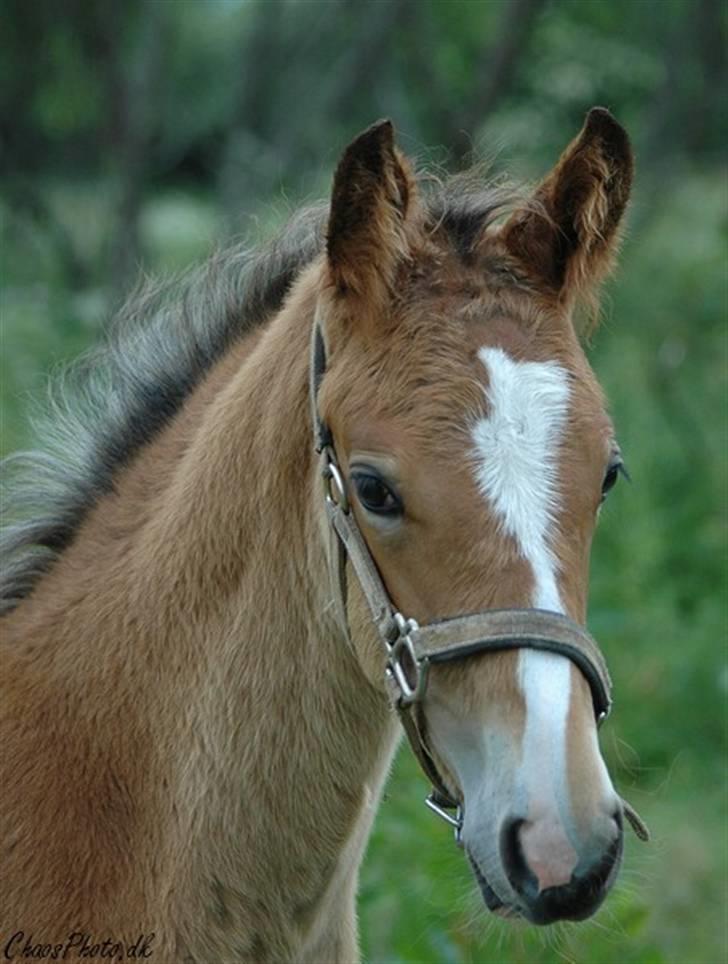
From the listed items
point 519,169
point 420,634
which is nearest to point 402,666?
point 420,634

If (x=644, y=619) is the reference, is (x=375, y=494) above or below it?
above

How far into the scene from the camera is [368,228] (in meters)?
3.20

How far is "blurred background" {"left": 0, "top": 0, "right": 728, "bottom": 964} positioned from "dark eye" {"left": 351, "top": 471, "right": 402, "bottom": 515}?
150 inches

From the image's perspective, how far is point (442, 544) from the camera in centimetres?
291

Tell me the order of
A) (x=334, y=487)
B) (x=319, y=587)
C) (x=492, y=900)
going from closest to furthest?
1. (x=492, y=900)
2. (x=334, y=487)
3. (x=319, y=587)

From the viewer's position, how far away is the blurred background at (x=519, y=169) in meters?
8.26

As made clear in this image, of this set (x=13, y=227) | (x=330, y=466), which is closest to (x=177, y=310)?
(x=330, y=466)

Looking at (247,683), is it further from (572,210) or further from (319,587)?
(572,210)

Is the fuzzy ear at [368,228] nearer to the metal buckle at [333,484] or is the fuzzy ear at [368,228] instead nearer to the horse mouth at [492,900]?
the metal buckle at [333,484]

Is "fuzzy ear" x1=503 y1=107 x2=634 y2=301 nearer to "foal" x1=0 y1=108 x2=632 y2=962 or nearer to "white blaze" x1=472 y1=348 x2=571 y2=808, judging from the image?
"foal" x1=0 y1=108 x2=632 y2=962

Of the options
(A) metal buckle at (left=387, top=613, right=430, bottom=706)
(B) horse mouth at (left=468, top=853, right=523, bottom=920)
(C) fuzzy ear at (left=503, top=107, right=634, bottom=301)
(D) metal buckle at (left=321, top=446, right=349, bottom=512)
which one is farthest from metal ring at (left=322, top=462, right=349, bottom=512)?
(B) horse mouth at (left=468, top=853, right=523, bottom=920)

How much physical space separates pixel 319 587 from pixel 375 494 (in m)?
0.33

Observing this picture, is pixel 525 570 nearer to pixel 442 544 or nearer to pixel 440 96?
pixel 442 544

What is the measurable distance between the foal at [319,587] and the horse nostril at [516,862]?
0.10 feet
